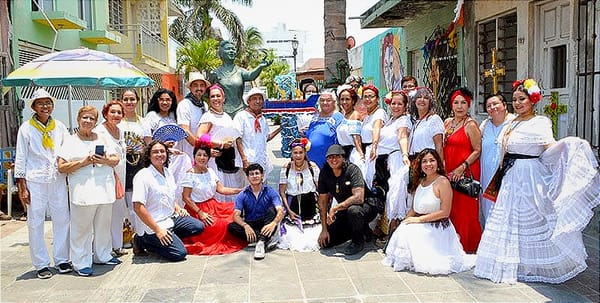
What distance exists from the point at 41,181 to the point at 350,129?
3.02m

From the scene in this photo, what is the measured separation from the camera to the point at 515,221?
4.56 metres

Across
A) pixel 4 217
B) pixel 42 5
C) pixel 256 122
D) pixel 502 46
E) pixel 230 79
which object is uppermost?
pixel 42 5

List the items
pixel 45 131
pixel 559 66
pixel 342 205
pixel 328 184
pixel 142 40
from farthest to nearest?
pixel 142 40 < pixel 559 66 < pixel 328 184 < pixel 342 205 < pixel 45 131

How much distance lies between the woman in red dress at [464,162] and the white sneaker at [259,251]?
6.06 feet

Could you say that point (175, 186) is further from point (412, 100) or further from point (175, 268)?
point (412, 100)

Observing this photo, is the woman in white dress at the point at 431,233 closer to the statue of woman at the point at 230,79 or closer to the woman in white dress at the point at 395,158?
the woman in white dress at the point at 395,158

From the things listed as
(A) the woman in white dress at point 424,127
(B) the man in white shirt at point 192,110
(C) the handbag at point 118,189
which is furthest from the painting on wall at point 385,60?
(C) the handbag at point 118,189

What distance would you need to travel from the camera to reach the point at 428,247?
480 centimetres

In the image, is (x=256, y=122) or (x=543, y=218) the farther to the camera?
(x=256, y=122)

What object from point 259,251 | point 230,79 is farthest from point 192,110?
point 259,251

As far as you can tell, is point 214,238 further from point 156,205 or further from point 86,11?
point 86,11

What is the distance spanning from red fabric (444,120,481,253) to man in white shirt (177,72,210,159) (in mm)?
2756

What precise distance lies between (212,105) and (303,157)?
1.20 meters

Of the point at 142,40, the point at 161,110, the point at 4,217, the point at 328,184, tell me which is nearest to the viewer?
the point at 328,184
